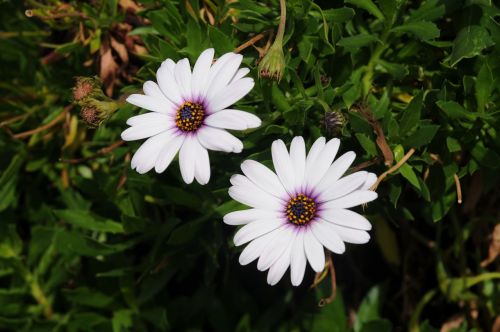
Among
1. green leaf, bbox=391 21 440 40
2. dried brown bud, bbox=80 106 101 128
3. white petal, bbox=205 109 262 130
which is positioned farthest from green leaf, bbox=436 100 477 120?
dried brown bud, bbox=80 106 101 128

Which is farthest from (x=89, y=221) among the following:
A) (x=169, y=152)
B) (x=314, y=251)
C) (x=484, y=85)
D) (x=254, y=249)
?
(x=484, y=85)

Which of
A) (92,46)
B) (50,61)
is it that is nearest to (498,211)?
(92,46)

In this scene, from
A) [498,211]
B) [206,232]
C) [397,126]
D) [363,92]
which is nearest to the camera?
[397,126]

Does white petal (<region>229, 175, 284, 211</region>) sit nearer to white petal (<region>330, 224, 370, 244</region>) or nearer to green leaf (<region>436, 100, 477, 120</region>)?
white petal (<region>330, 224, 370, 244</region>)

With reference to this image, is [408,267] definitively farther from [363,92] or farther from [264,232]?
[264,232]

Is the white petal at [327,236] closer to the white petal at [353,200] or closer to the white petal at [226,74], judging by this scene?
the white petal at [353,200]

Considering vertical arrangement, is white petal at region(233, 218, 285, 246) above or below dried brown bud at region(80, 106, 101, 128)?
below
